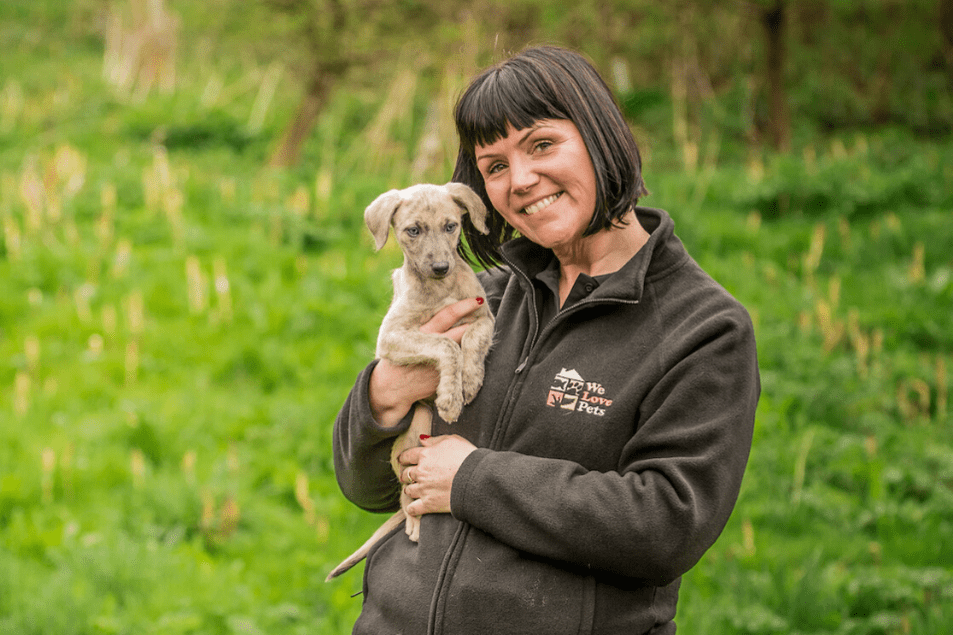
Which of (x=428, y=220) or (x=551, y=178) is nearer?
(x=551, y=178)

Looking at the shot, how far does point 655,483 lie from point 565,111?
988 mm

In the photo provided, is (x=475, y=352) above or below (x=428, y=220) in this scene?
below

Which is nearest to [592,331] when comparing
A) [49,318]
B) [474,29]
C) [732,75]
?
[49,318]

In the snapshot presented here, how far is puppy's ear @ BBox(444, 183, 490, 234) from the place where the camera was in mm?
2590

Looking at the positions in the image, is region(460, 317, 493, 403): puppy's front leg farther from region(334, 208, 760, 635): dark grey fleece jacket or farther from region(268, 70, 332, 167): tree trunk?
region(268, 70, 332, 167): tree trunk

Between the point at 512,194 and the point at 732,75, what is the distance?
12.5 m

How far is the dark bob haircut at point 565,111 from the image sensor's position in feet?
7.09

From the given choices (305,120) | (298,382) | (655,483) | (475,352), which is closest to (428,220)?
(475,352)

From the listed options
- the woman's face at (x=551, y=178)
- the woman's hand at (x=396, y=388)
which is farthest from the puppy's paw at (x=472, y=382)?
the woman's face at (x=551, y=178)

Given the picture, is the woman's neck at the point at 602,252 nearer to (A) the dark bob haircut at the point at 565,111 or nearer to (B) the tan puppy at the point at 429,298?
(A) the dark bob haircut at the point at 565,111

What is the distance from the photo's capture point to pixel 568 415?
6.91 feet

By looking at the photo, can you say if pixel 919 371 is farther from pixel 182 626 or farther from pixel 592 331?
pixel 182 626

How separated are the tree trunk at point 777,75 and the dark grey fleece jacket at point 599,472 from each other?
9285 millimetres

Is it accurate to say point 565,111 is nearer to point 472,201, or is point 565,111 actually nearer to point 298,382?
point 472,201
